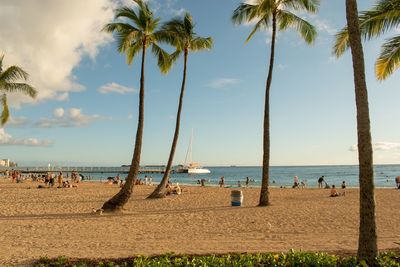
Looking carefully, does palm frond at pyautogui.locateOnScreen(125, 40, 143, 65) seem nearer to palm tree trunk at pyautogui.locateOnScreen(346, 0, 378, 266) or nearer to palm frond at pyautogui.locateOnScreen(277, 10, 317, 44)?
palm frond at pyautogui.locateOnScreen(277, 10, 317, 44)

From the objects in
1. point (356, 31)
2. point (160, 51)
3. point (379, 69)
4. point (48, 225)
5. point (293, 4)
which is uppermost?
point (293, 4)

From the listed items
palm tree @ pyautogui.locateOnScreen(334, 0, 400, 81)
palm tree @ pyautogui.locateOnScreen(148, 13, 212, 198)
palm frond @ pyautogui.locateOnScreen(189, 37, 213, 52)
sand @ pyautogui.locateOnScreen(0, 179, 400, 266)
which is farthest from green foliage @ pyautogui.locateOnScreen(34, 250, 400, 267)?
palm frond @ pyautogui.locateOnScreen(189, 37, 213, 52)

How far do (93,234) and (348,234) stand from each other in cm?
774

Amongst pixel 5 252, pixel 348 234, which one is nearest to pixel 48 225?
pixel 5 252

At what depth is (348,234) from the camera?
36.2 feet

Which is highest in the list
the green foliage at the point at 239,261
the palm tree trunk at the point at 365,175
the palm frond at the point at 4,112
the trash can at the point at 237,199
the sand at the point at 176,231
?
the palm frond at the point at 4,112

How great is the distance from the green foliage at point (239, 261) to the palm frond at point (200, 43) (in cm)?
1828

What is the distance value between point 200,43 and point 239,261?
18917mm

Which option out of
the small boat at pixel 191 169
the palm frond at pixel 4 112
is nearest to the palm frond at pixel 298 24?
the palm frond at pixel 4 112

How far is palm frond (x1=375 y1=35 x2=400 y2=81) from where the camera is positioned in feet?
40.7

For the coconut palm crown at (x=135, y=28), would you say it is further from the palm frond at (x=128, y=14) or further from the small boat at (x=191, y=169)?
the small boat at (x=191, y=169)

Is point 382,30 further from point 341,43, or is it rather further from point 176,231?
point 176,231

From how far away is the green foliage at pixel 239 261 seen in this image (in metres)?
6.42

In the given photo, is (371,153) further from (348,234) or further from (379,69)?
(379,69)
